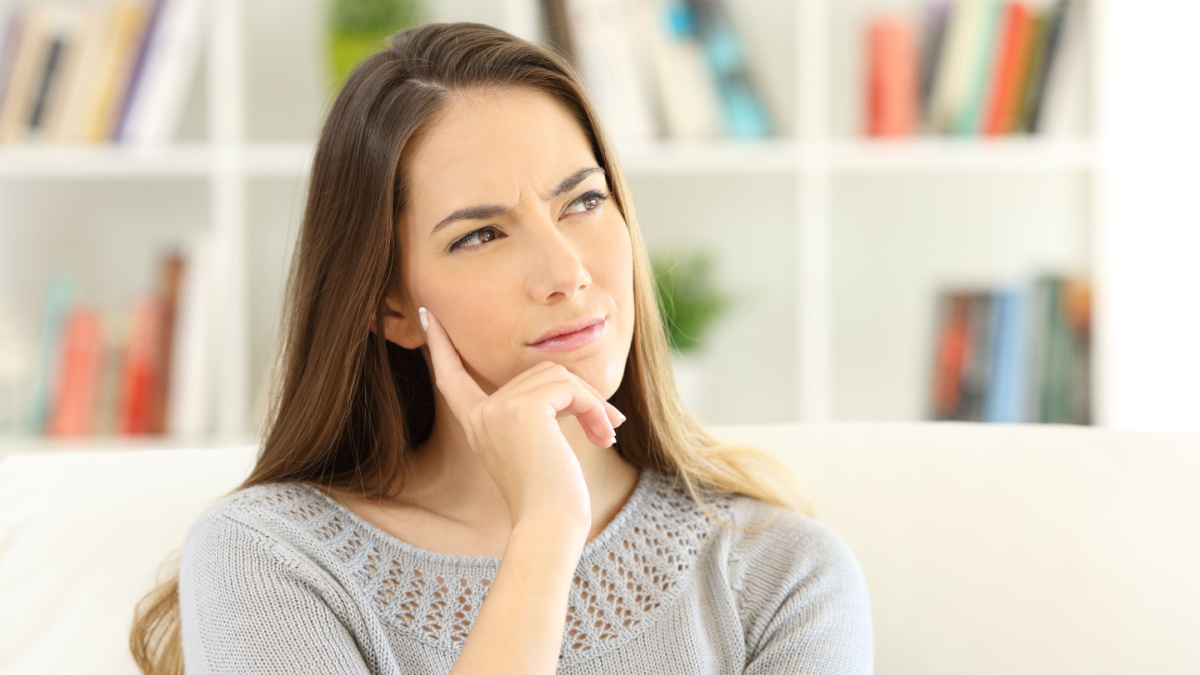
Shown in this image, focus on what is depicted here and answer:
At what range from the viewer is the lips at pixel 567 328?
1098 millimetres

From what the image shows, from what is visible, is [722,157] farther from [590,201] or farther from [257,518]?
[257,518]

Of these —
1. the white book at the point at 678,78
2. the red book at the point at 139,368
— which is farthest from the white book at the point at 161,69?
the white book at the point at 678,78

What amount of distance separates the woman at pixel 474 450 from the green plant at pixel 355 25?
121cm

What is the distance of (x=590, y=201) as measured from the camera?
3.86 feet

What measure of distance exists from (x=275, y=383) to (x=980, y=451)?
2.84 ft

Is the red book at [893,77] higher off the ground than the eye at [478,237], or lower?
higher

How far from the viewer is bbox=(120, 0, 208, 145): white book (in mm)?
2346

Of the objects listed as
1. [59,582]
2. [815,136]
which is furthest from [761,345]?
[59,582]

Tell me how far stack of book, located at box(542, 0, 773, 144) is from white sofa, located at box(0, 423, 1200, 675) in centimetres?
124

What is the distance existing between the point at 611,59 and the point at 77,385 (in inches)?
54.9

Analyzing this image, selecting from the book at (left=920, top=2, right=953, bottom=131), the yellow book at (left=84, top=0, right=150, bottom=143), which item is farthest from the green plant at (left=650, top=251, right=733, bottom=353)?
the yellow book at (left=84, top=0, right=150, bottom=143)

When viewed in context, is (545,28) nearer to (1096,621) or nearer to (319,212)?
(319,212)

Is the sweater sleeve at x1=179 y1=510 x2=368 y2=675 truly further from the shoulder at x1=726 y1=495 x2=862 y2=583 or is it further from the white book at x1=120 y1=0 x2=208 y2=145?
the white book at x1=120 y1=0 x2=208 y2=145

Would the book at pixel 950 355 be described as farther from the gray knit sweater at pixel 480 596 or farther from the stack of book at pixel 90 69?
the stack of book at pixel 90 69
